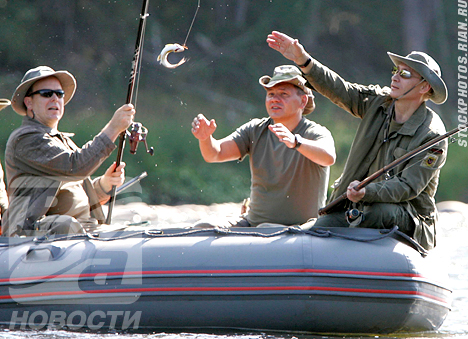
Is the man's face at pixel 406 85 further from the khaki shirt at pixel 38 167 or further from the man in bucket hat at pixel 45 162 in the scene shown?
the khaki shirt at pixel 38 167

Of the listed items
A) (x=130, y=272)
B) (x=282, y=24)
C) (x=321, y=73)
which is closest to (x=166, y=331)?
(x=130, y=272)

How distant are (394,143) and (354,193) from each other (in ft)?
1.23

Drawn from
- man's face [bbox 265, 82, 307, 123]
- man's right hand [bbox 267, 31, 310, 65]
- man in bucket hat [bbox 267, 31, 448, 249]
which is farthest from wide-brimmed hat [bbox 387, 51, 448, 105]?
man's face [bbox 265, 82, 307, 123]

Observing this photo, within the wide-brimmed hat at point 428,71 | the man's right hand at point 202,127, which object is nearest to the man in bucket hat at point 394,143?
the wide-brimmed hat at point 428,71

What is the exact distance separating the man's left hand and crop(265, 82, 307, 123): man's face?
0.62 meters

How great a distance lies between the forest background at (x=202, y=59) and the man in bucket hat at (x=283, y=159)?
813 cm

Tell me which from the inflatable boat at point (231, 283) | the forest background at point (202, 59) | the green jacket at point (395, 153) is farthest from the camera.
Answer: the forest background at point (202, 59)

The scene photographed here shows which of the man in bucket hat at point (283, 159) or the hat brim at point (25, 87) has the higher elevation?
the hat brim at point (25, 87)

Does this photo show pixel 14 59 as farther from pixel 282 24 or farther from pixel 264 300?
pixel 264 300

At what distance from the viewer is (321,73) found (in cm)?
400

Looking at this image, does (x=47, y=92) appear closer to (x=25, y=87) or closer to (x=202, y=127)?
(x=25, y=87)

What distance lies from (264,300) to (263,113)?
34.7 feet

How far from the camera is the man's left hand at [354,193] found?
12.0 feet

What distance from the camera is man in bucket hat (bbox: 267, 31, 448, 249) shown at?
364cm
